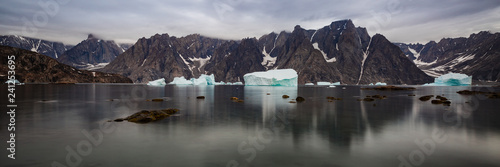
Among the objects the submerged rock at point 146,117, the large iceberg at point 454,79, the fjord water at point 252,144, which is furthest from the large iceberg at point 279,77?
the fjord water at point 252,144

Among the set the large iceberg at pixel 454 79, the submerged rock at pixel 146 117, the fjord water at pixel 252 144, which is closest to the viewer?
the fjord water at pixel 252 144

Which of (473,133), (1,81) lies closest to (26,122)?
(473,133)

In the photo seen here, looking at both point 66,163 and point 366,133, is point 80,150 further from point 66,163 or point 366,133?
point 366,133

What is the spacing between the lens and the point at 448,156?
39.6ft

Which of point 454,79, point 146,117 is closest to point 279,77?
point 146,117

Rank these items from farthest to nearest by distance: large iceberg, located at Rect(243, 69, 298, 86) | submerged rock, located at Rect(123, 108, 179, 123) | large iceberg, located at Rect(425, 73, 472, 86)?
large iceberg, located at Rect(425, 73, 472, 86), large iceberg, located at Rect(243, 69, 298, 86), submerged rock, located at Rect(123, 108, 179, 123)

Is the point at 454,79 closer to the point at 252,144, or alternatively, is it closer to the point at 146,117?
the point at 252,144

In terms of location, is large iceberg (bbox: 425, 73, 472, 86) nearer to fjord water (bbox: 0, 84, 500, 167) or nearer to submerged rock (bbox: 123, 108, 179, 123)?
fjord water (bbox: 0, 84, 500, 167)

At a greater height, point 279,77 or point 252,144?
point 279,77

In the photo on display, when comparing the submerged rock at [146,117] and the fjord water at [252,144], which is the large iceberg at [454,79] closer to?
the fjord water at [252,144]

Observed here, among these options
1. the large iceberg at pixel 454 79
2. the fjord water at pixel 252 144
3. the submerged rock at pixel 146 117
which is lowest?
the fjord water at pixel 252 144

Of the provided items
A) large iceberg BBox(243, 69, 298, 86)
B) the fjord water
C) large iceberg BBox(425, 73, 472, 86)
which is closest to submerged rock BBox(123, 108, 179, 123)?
the fjord water

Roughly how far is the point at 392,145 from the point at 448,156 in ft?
8.49

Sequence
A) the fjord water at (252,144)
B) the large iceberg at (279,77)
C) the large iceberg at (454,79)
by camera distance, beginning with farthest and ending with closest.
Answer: the large iceberg at (454,79), the large iceberg at (279,77), the fjord water at (252,144)
